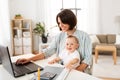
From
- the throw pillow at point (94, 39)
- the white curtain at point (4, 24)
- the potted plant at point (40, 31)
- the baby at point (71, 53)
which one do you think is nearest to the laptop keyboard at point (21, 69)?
the baby at point (71, 53)

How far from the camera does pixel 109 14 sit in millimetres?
5633

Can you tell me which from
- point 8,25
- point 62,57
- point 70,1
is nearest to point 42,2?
point 70,1

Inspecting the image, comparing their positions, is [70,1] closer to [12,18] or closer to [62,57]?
[12,18]

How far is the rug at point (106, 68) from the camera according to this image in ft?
11.8

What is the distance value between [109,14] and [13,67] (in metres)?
4.54

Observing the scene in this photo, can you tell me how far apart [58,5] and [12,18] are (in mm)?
1388

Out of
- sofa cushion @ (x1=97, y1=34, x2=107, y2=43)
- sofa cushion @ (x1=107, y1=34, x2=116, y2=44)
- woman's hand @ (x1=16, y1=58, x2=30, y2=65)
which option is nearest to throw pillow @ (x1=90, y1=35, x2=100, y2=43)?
sofa cushion @ (x1=97, y1=34, x2=107, y2=43)

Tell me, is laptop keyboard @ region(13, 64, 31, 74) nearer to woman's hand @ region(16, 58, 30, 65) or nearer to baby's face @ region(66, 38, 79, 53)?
woman's hand @ region(16, 58, 30, 65)

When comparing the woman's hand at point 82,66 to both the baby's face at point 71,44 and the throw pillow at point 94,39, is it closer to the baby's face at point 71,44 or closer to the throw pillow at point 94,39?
the baby's face at point 71,44

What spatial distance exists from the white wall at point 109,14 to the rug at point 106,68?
119 centimetres

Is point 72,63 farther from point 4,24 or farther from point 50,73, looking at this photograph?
point 4,24

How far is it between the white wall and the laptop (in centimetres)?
429

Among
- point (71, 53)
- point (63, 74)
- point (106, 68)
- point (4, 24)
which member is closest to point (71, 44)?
point (71, 53)

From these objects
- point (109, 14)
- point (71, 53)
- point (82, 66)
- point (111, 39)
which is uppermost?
point (109, 14)
